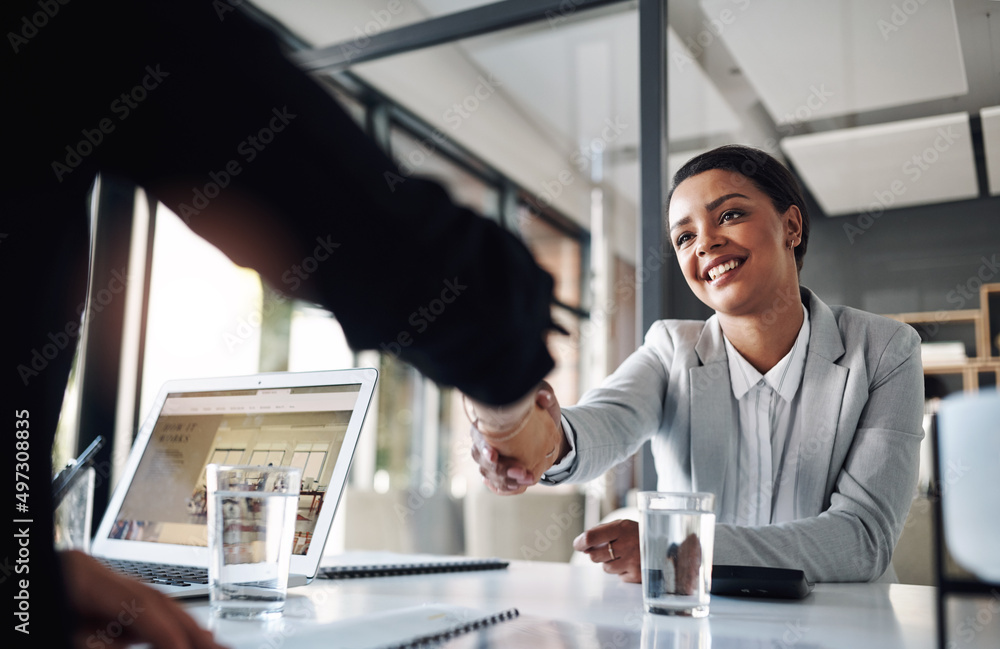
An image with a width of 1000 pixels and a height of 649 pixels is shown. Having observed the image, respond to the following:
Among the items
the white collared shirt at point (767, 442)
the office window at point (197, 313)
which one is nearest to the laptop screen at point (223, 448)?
the white collared shirt at point (767, 442)

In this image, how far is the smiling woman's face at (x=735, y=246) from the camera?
4.88 feet

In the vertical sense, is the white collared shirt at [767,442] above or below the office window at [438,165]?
below

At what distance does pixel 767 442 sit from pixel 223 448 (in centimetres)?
94

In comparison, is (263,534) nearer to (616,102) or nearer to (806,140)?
(806,140)

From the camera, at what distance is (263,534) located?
0.78 m

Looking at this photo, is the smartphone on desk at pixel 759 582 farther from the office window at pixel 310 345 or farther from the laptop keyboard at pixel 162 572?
the office window at pixel 310 345

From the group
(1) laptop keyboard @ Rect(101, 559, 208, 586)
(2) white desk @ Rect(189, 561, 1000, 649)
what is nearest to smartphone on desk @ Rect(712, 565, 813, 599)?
(2) white desk @ Rect(189, 561, 1000, 649)

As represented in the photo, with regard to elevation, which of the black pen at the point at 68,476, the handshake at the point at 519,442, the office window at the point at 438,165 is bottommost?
the black pen at the point at 68,476

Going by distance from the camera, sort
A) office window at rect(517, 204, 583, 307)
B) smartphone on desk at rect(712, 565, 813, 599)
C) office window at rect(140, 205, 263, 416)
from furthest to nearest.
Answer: office window at rect(517, 204, 583, 307) < office window at rect(140, 205, 263, 416) < smartphone on desk at rect(712, 565, 813, 599)

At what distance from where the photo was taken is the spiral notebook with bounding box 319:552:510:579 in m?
1.16

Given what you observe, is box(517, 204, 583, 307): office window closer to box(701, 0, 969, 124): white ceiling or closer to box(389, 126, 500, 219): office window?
box(389, 126, 500, 219): office window

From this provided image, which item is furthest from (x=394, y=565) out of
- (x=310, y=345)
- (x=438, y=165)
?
(x=438, y=165)

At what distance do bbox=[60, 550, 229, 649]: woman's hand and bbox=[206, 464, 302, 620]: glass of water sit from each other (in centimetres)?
34

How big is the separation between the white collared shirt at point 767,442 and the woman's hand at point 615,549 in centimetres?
40
